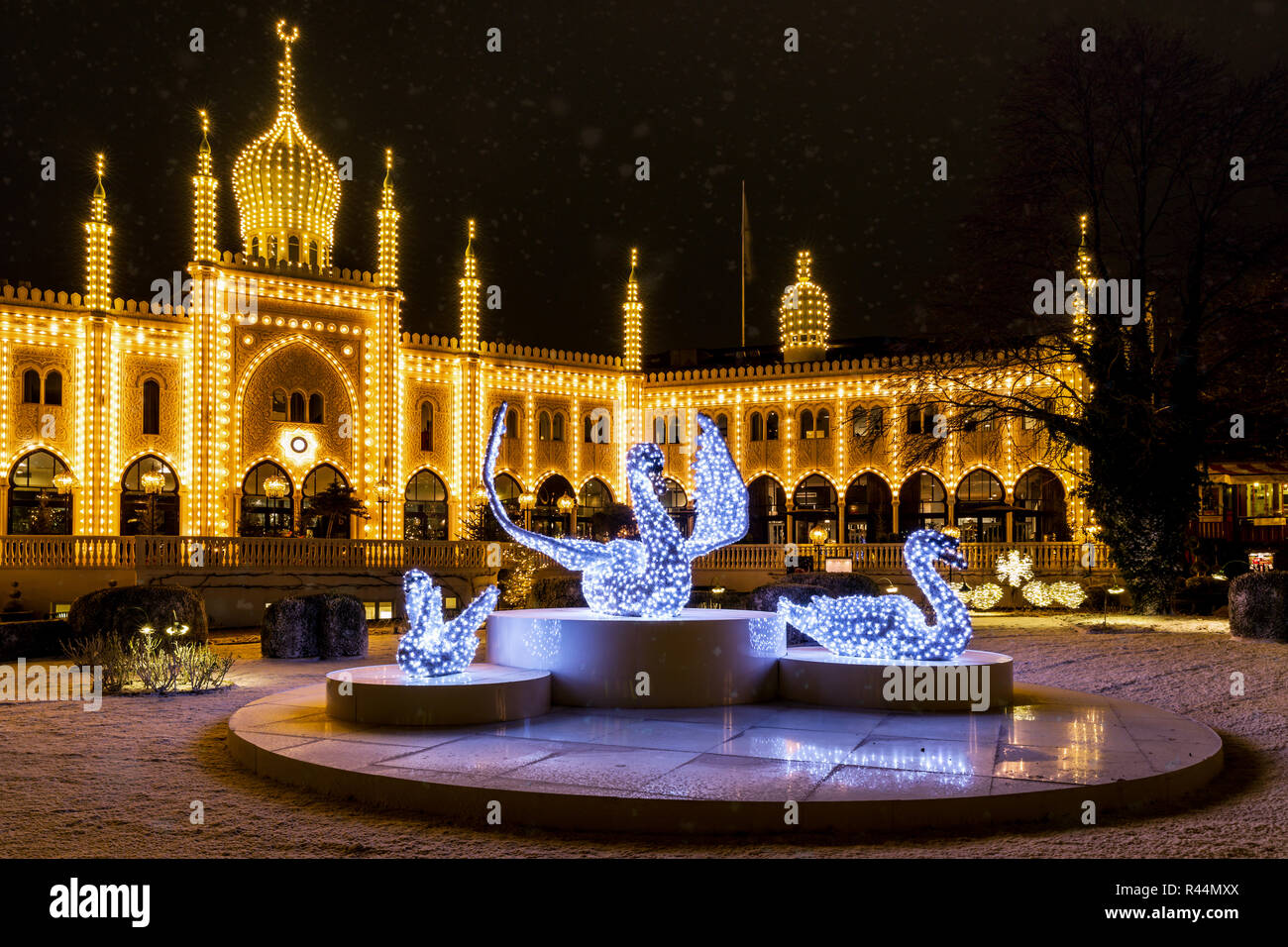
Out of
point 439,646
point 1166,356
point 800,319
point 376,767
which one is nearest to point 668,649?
point 439,646

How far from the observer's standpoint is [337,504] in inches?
1297

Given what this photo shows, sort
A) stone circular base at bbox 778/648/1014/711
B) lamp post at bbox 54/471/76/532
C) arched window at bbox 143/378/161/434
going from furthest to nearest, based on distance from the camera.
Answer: arched window at bbox 143/378/161/434 → lamp post at bbox 54/471/76/532 → stone circular base at bbox 778/648/1014/711

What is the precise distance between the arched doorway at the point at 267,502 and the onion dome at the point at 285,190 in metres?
6.60

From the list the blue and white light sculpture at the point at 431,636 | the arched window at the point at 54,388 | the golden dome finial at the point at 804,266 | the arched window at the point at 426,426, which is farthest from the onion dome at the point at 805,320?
the blue and white light sculpture at the point at 431,636

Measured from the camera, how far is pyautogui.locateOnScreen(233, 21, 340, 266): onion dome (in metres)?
35.3

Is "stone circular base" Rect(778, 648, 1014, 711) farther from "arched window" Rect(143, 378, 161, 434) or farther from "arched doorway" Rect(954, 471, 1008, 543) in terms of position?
"arched doorway" Rect(954, 471, 1008, 543)

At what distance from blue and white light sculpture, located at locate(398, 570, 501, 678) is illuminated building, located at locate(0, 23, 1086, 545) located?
61.7ft

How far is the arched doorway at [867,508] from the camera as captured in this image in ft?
134

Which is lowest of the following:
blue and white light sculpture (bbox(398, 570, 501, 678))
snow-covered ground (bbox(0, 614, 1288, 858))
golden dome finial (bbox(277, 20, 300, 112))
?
snow-covered ground (bbox(0, 614, 1288, 858))

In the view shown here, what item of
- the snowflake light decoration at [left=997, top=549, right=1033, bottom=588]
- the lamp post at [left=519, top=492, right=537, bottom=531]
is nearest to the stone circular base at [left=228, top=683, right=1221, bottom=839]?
the snowflake light decoration at [left=997, top=549, right=1033, bottom=588]

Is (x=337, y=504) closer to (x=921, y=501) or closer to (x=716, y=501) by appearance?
(x=921, y=501)

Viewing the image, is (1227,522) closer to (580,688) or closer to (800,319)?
(800,319)

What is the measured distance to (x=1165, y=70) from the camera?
80.0 ft
